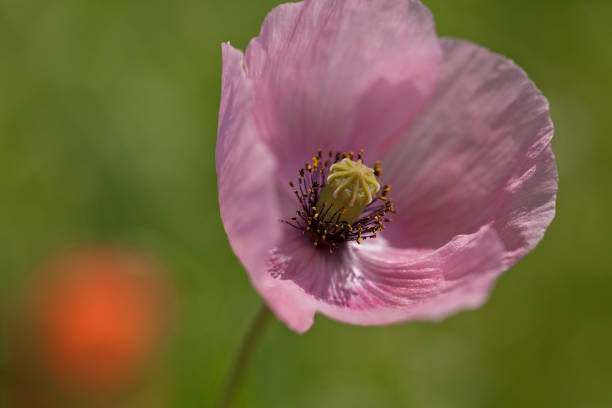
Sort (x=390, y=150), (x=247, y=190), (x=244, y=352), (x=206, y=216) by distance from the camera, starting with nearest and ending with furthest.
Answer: (x=247, y=190), (x=244, y=352), (x=390, y=150), (x=206, y=216)

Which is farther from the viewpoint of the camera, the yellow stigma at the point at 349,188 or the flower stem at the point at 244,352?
the yellow stigma at the point at 349,188

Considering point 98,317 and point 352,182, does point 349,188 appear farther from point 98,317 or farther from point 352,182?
point 98,317

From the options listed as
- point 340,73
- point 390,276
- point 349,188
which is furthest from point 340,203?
point 340,73

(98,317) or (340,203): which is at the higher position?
(340,203)

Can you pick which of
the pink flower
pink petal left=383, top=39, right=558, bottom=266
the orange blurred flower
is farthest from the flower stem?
the orange blurred flower

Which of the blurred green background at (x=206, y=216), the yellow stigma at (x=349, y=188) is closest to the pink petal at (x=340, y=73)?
the yellow stigma at (x=349, y=188)

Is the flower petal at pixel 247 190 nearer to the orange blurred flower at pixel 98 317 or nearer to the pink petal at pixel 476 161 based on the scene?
the pink petal at pixel 476 161
